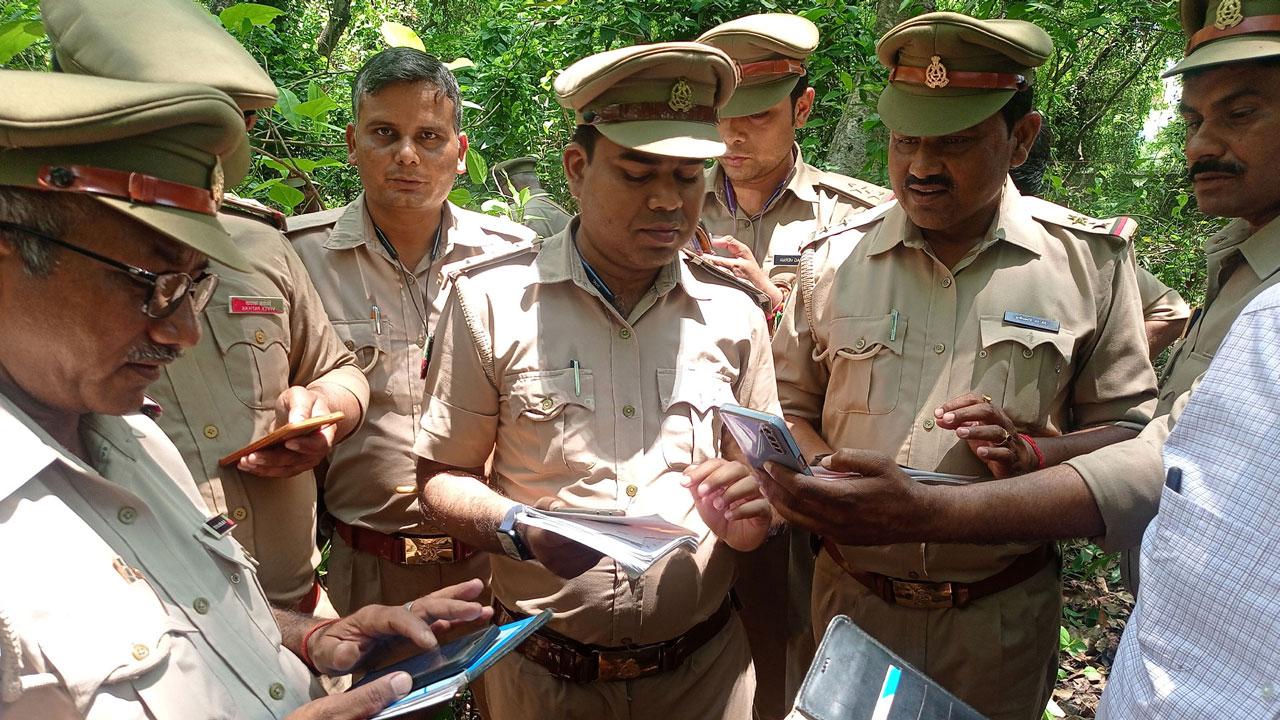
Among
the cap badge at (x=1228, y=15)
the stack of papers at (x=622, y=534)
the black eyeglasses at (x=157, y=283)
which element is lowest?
the stack of papers at (x=622, y=534)

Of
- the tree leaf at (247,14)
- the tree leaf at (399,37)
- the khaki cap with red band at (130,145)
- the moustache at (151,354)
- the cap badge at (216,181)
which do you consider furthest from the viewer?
the tree leaf at (399,37)

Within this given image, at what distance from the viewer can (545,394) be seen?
2.68 m

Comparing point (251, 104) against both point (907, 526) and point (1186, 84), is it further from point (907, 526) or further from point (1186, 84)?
point (1186, 84)

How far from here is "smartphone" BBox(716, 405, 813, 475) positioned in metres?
2.21

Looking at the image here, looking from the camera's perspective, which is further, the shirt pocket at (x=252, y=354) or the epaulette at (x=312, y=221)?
the epaulette at (x=312, y=221)

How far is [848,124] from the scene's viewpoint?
6.20m

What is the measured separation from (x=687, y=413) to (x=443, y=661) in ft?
3.64

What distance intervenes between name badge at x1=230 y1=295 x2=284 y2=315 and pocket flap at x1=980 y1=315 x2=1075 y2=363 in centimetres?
222

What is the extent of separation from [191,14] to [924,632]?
2660 millimetres

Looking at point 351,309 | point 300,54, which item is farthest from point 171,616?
point 300,54

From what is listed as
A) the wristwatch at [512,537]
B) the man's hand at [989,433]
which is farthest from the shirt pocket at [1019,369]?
the wristwatch at [512,537]

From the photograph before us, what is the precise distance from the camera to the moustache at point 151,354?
177 cm

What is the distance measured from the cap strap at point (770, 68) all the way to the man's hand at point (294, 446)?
2.56 metres

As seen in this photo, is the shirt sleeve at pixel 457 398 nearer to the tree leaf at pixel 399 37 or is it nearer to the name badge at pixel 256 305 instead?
the name badge at pixel 256 305
